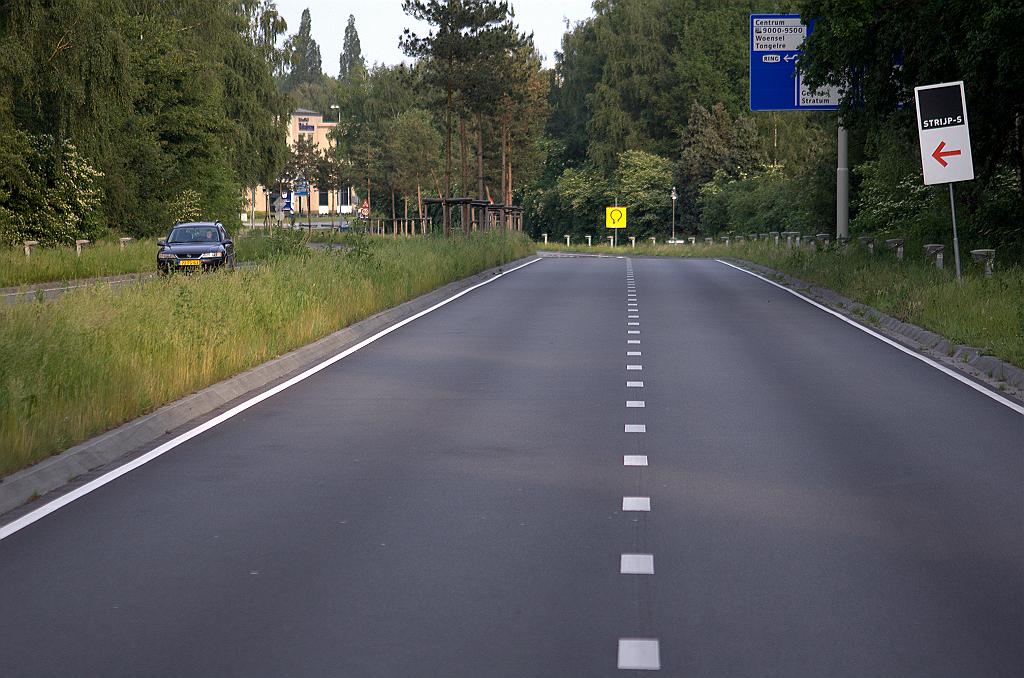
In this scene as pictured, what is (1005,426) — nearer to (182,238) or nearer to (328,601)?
(328,601)

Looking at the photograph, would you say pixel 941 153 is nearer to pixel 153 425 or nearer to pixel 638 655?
pixel 153 425

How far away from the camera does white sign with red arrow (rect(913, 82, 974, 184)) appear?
2375 cm

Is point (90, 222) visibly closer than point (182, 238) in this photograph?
No

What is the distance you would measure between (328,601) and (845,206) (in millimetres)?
35594

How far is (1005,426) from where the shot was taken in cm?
1215

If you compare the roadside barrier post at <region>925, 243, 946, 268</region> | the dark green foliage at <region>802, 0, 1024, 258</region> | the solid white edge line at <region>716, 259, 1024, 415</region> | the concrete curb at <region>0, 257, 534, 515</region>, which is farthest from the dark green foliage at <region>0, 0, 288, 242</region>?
the roadside barrier post at <region>925, 243, 946, 268</region>

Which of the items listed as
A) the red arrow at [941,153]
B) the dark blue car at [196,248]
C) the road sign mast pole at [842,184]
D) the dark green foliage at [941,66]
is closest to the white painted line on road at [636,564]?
the red arrow at [941,153]

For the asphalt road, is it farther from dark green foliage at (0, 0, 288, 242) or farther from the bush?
the bush

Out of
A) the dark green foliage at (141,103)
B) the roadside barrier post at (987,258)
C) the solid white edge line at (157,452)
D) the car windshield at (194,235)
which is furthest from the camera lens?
the car windshield at (194,235)

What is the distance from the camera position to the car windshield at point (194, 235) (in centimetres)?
3904

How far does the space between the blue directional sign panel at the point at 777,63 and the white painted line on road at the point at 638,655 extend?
1344 inches

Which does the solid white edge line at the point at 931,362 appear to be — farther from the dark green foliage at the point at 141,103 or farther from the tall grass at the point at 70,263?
the dark green foliage at the point at 141,103

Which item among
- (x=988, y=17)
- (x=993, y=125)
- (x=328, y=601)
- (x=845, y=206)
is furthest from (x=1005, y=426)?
(x=845, y=206)

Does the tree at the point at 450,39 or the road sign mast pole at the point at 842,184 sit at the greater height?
the tree at the point at 450,39
